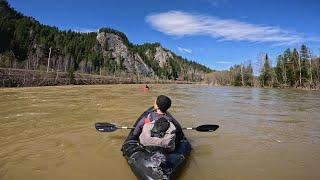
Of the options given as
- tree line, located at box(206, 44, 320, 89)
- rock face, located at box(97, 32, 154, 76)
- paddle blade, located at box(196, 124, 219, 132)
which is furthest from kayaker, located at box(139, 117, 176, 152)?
rock face, located at box(97, 32, 154, 76)

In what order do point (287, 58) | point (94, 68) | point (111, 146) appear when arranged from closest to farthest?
point (111, 146), point (287, 58), point (94, 68)

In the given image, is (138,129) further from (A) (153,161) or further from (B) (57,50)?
(B) (57,50)

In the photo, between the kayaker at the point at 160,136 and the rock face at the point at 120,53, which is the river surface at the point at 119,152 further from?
the rock face at the point at 120,53

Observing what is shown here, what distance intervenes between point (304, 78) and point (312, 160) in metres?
66.8

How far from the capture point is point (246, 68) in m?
103

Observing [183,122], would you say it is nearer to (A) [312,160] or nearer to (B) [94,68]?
(A) [312,160]

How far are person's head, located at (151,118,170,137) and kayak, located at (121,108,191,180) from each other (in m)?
0.37

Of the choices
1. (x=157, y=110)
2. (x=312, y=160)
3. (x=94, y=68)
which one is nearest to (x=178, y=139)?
(x=157, y=110)

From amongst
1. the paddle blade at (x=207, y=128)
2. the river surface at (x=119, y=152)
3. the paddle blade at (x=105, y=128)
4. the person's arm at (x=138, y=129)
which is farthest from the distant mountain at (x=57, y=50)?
the person's arm at (x=138, y=129)

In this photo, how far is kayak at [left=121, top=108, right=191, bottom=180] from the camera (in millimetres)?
6035

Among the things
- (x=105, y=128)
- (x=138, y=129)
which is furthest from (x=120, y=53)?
(x=138, y=129)

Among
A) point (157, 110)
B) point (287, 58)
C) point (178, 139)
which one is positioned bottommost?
point (178, 139)

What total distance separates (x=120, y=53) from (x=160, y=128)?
7305 inches

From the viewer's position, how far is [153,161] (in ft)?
20.4
